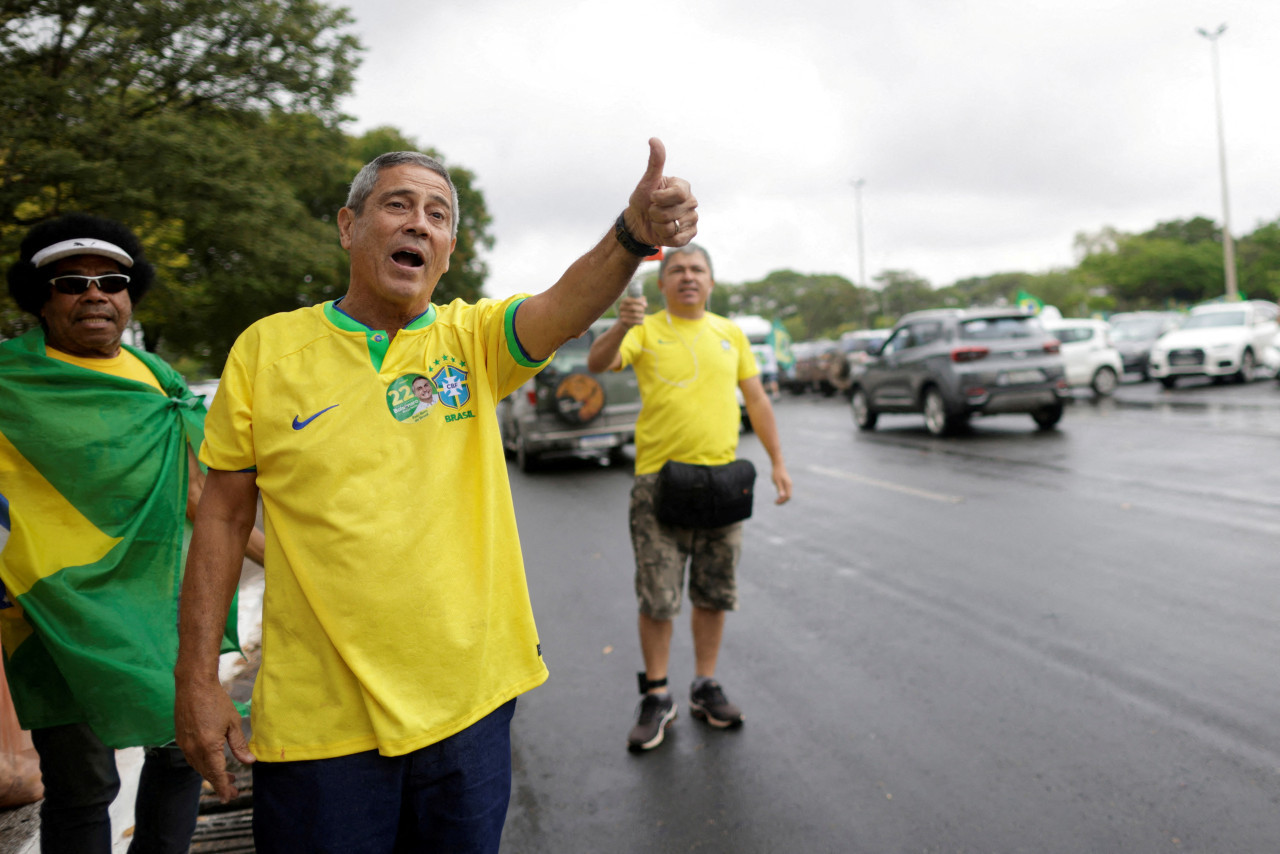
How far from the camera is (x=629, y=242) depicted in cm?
179

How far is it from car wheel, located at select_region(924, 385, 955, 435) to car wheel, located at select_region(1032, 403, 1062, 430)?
4.11ft

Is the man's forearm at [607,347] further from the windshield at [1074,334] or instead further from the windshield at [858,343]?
the windshield at [858,343]

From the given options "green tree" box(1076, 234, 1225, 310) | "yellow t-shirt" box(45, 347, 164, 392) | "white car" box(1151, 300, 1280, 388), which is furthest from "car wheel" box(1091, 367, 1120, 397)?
"green tree" box(1076, 234, 1225, 310)

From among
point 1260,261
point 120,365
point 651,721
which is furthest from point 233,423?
point 1260,261

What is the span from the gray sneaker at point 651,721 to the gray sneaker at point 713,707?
0.36 ft

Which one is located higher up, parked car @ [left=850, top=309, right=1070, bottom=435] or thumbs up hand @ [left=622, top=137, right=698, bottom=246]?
thumbs up hand @ [left=622, top=137, right=698, bottom=246]

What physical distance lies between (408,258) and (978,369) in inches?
491

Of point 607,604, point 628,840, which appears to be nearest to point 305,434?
point 628,840

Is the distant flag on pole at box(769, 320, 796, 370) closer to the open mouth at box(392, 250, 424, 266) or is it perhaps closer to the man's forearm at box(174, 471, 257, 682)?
the open mouth at box(392, 250, 424, 266)

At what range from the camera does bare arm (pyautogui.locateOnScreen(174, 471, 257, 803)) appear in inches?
72.9

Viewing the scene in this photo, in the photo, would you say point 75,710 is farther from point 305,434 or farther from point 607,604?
point 607,604

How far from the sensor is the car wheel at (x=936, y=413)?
1365 centimetres

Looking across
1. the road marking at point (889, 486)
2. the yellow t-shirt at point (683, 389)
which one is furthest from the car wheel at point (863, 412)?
the yellow t-shirt at point (683, 389)

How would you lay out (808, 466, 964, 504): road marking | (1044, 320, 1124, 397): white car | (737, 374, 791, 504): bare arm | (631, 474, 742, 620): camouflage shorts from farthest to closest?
(1044, 320, 1124, 397): white car, (808, 466, 964, 504): road marking, (737, 374, 791, 504): bare arm, (631, 474, 742, 620): camouflage shorts
